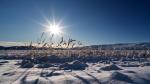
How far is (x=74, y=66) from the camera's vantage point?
1351cm

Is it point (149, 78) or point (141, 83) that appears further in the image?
point (149, 78)

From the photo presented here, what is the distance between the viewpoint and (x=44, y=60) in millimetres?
19625

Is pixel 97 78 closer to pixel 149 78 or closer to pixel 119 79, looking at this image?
pixel 119 79

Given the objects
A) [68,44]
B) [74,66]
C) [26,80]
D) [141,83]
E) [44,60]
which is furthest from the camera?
[68,44]

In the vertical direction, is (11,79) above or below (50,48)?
below

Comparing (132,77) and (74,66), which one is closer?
(132,77)

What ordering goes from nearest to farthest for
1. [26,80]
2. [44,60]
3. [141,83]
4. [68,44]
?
1. [141,83]
2. [26,80]
3. [44,60]
4. [68,44]

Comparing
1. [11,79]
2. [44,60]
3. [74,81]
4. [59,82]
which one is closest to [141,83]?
[74,81]

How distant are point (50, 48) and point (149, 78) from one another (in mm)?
16058

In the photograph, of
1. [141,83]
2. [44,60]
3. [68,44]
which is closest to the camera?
[141,83]

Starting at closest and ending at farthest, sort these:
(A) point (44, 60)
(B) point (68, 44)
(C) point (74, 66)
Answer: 1. (C) point (74, 66)
2. (A) point (44, 60)
3. (B) point (68, 44)

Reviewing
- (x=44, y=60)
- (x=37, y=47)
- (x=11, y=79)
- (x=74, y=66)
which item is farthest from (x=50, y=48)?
(x=11, y=79)

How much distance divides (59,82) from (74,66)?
5254 mm

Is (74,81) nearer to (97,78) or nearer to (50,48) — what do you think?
→ (97,78)
